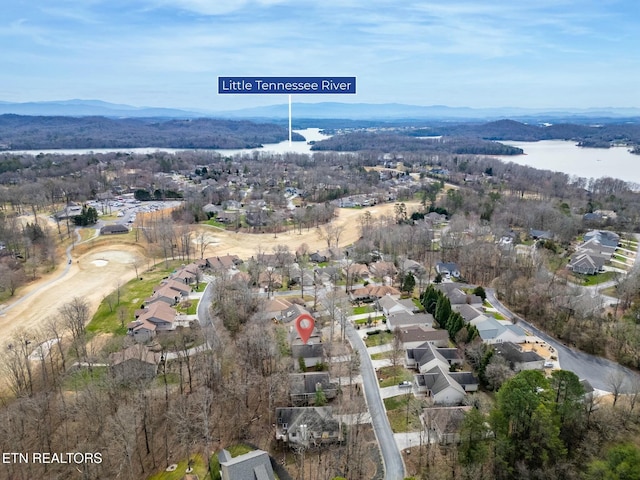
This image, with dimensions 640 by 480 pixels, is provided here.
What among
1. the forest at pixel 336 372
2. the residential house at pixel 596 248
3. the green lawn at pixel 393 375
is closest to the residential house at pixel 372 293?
the forest at pixel 336 372

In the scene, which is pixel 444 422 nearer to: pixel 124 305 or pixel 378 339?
pixel 378 339

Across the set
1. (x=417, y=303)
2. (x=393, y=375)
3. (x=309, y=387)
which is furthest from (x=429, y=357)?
(x=417, y=303)

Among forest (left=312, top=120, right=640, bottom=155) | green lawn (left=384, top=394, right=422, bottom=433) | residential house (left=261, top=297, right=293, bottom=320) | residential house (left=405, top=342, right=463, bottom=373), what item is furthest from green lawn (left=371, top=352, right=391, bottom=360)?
forest (left=312, top=120, right=640, bottom=155)

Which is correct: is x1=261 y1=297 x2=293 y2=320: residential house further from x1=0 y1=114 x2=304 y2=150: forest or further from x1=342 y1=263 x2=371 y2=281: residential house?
x1=0 y1=114 x2=304 y2=150: forest

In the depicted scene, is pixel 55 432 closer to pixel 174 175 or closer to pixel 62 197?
pixel 62 197

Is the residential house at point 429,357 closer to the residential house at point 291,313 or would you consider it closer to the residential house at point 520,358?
the residential house at point 520,358

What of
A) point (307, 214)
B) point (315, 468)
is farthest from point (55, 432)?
point (307, 214)
